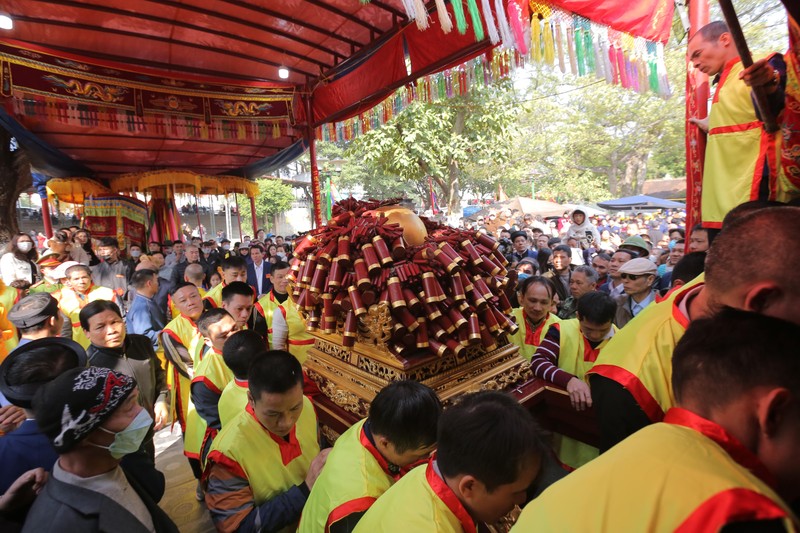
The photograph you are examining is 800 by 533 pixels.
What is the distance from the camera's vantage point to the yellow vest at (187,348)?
3303mm

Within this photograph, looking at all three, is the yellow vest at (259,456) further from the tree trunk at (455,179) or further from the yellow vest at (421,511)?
the tree trunk at (455,179)

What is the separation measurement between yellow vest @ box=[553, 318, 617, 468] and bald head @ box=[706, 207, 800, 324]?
4.21 ft

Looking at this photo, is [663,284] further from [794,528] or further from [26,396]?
[26,396]

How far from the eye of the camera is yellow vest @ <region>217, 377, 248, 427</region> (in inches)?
87.0

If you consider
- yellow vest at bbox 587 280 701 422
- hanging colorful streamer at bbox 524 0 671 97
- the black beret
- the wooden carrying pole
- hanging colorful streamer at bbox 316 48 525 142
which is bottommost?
yellow vest at bbox 587 280 701 422

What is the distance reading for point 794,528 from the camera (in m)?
0.56

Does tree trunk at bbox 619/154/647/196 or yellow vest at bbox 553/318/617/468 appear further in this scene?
tree trunk at bbox 619/154/647/196

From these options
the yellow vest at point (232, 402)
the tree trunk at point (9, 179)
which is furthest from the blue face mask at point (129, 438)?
the tree trunk at point (9, 179)

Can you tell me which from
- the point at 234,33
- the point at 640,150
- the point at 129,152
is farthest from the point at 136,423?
the point at 640,150

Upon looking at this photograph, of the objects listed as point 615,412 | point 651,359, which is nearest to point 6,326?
point 615,412

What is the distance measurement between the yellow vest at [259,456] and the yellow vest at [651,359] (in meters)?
1.45

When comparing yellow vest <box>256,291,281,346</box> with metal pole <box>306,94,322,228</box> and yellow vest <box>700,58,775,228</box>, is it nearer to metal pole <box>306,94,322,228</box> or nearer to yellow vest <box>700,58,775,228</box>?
metal pole <box>306,94,322,228</box>

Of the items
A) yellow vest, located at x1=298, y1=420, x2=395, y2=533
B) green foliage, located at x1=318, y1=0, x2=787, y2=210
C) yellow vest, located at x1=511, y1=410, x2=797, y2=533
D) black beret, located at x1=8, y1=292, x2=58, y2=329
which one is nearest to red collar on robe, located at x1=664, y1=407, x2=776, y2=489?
yellow vest, located at x1=511, y1=410, x2=797, y2=533

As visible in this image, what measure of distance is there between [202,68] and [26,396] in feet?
18.0
